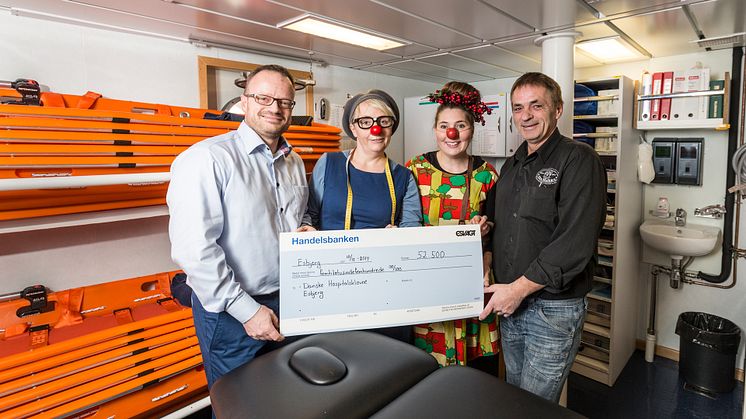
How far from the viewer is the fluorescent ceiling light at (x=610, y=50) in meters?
2.72

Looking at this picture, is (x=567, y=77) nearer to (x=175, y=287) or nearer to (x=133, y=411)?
(x=175, y=287)

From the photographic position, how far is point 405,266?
1.39 meters

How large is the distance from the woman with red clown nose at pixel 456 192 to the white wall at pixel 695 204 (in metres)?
2.32

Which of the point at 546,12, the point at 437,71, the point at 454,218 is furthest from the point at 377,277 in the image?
the point at 437,71

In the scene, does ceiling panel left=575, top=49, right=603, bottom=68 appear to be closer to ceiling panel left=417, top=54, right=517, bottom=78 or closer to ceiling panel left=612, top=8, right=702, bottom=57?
ceiling panel left=612, top=8, right=702, bottom=57

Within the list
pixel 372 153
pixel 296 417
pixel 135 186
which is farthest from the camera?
pixel 135 186

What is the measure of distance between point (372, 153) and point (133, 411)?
1.58 m

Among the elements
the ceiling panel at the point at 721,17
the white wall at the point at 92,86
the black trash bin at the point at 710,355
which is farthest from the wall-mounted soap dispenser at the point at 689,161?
the white wall at the point at 92,86

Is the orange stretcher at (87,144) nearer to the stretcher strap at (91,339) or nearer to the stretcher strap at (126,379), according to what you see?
the stretcher strap at (91,339)

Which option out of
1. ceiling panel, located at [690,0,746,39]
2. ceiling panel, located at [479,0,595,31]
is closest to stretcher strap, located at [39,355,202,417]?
ceiling panel, located at [479,0,595,31]

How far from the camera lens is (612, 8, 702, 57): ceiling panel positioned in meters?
2.21

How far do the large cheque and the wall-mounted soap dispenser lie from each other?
8.87 feet

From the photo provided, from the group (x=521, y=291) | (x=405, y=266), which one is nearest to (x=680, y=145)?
(x=521, y=291)

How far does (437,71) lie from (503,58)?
2.29ft
